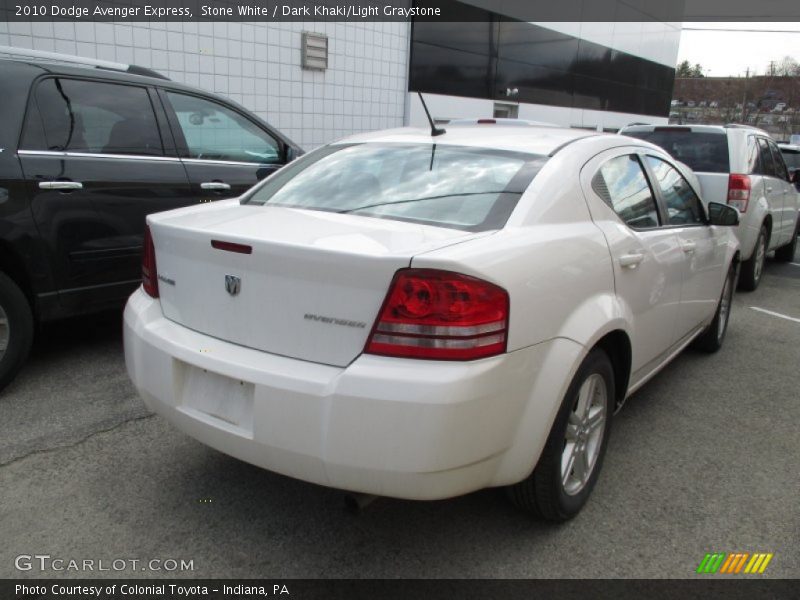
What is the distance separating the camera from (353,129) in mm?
11945

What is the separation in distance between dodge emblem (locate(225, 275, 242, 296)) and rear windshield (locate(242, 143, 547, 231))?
0.56m

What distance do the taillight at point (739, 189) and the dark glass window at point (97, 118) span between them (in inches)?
210

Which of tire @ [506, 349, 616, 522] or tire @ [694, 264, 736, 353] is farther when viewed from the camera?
tire @ [694, 264, 736, 353]

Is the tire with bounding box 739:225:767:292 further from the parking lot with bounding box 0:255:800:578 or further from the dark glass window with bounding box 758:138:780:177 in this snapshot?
the parking lot with bounding box 0:255:800:578

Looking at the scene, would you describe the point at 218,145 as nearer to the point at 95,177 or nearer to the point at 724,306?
the point at 95,177

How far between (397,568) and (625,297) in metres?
1.47

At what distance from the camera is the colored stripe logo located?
8.07 ft

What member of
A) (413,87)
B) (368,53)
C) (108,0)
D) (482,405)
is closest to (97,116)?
(482,405)

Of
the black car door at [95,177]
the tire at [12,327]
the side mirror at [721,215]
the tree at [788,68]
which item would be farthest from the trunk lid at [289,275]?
the tree at [788,68]

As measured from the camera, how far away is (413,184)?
2781mm

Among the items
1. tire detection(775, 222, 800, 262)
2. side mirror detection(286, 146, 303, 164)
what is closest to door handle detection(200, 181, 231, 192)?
side mirror detection(286, 146, 303, 164)

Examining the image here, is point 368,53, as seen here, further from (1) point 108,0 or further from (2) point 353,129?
(1) point 108,0

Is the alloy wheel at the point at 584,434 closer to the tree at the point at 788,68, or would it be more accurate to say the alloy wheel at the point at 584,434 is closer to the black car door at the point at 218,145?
the black car door at the point at 218,145

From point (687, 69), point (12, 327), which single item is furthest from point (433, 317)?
point (687, 69)
